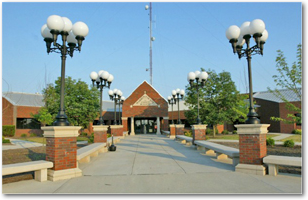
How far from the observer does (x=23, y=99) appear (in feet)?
119

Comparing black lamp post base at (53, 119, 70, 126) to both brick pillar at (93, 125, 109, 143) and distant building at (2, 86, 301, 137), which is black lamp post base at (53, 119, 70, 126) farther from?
distant building at (2, 86, 301, 137)

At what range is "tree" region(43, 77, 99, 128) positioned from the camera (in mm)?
29000

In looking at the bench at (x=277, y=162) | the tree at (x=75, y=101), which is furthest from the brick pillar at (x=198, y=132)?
the tree at (x=75, y=101)

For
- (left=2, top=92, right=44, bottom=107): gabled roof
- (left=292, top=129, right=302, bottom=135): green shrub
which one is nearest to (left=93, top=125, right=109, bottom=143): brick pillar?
(left=2, top=92, right=44, bottom=107): gabled roof

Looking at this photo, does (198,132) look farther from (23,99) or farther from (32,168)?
(23,99)

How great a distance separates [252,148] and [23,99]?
37.1m

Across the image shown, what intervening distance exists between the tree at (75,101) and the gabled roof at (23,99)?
268 inches

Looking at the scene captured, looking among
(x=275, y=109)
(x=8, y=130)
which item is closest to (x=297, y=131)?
(x=275, y=109)

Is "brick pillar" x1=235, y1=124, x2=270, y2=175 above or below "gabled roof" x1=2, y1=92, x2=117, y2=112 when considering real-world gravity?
below

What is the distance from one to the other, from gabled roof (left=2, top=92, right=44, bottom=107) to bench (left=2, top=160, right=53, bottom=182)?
31.4 metres

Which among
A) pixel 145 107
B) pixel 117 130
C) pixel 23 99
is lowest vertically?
pixel 117 130

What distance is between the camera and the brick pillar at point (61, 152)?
21.6ft
